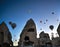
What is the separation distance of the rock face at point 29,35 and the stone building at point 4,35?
298 cm

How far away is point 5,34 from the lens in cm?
3384

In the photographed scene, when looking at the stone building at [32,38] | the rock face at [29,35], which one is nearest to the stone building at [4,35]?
the stone building at [32,38]

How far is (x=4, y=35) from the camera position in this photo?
3378 centimetres

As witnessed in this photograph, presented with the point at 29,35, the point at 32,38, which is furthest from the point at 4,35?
the point at 32,38

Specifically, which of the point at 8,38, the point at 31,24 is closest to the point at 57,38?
the point at 31,24

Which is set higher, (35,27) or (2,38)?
(35,27)

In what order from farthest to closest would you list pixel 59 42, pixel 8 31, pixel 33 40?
pixel 8 31, pixel 33 40, pixel 59 42

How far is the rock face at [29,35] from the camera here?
32.8 m

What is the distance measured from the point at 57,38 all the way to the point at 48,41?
2035 mm

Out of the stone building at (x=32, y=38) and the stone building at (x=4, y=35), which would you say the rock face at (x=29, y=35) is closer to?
the stone building at (x=32, y=38)

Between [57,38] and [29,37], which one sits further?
[29,37]

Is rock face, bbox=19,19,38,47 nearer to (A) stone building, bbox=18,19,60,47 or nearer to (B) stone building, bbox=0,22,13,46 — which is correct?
(A) stone building, bbox=18,19,60,47

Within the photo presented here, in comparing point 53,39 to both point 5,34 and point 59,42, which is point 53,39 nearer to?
point 59,42

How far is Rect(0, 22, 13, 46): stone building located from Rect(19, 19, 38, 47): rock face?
2.98m
